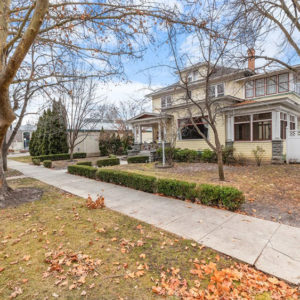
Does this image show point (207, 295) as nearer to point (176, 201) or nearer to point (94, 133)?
point (176, 201)

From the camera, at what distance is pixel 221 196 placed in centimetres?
512

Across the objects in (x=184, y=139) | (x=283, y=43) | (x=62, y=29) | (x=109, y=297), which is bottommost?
(x=109, y=297)

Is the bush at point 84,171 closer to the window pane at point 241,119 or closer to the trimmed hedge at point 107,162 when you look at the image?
the trimmed hedge at point 107,162

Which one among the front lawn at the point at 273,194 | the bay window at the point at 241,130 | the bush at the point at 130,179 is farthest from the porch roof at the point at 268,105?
the bush at the point at 130,179

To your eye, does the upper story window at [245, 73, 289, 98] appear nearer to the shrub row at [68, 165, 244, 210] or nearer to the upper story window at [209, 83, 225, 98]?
the upper story window at [209, 83, 225, 98]

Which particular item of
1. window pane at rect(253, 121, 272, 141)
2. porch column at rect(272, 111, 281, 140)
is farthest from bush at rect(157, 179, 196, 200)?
window pane at rect(253, 121, 272, 141)

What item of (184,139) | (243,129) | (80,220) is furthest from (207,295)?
(184,139)

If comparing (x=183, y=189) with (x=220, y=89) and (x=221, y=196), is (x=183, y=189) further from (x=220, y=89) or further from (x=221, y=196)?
(x=220, y=89)

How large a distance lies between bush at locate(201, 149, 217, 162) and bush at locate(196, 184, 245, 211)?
28.4 feet

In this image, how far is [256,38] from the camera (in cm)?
662

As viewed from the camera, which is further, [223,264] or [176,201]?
[176,201]

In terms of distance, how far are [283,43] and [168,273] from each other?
26.3 ft

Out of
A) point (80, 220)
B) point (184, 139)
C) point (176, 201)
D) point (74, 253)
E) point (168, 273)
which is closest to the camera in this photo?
point (168, 273)

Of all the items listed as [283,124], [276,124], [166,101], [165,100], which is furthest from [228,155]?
[165,100]
